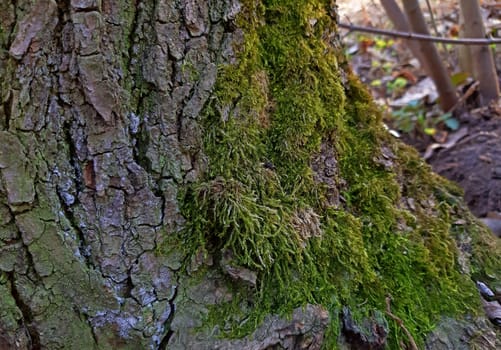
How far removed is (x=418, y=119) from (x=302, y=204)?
244 centimetres

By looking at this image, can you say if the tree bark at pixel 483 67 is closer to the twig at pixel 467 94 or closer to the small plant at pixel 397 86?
the twig at pixel 467 94

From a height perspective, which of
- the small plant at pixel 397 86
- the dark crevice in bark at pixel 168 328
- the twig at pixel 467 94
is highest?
the small plant at pixel 397 86

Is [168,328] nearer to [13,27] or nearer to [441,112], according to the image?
[13,27]

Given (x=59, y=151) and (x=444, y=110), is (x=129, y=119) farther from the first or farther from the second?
(x=444, y=110)

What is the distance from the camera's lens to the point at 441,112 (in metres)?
3.41

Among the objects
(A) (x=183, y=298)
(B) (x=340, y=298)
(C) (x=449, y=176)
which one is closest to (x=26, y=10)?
(A) (x=183, y=298)

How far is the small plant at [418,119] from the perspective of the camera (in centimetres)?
326

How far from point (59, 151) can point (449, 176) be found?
228cm

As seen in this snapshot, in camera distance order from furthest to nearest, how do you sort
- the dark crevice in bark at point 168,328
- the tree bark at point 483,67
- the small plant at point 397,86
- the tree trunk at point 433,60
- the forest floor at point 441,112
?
1. the small plant at point 397,86
2. the tree bark at point 483,67
3. the tree trunk at point 433,60
4. the forest floor at point 441,112
5. the dark crevice in bark at point 168,328

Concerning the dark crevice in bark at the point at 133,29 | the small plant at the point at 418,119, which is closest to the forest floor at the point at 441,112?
the small plant at the point at 418,119

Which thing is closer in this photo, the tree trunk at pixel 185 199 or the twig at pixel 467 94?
the tree trunk at pixel 185 199

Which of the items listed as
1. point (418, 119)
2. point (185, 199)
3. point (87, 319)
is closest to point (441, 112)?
point (418, 119)

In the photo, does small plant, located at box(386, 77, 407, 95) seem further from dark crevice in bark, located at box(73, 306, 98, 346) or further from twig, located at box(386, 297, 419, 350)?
dark crevice in bark, located at box(73, 306, 98, 346)

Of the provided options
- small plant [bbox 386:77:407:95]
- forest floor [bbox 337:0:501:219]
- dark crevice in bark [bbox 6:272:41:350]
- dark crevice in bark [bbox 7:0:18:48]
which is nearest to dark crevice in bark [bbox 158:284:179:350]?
dark crevice in bark [bbox 6:272:41:350]
